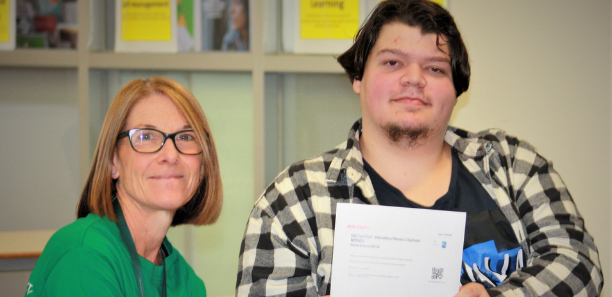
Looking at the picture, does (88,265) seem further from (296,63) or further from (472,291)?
(296,63)

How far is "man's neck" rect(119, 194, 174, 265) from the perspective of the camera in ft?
4.78

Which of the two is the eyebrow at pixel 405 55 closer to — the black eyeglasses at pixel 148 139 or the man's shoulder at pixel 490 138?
the man's shoulder at pixel 490 138

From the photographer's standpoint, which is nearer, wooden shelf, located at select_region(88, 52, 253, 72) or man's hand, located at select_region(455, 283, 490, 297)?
man's hand, located at select_region(455, 283, 490, 297)

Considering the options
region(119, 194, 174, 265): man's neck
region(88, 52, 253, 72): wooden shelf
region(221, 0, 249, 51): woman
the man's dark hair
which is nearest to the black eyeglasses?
region(119, 194, 174, 265): man's neck

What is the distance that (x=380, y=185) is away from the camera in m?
1.46

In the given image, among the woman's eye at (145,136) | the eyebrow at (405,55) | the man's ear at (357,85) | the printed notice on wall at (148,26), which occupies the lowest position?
the woman's eye at (145,136)

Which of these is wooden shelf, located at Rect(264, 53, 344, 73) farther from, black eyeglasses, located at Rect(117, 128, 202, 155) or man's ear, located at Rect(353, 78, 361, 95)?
black eyeglasses, located at Rect(117, 128, 202, 155)

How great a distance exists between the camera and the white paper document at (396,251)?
1.25m

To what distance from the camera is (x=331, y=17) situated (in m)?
2.18

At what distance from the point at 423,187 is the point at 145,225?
84 centimetres

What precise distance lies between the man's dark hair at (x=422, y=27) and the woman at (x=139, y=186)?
0.56 meters

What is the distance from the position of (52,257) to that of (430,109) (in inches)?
42.5

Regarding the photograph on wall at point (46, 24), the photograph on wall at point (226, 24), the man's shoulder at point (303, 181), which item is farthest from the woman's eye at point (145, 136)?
the photograph on wall at point (46, 24)

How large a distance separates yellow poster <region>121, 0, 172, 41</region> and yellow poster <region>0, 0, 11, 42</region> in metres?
0.53
